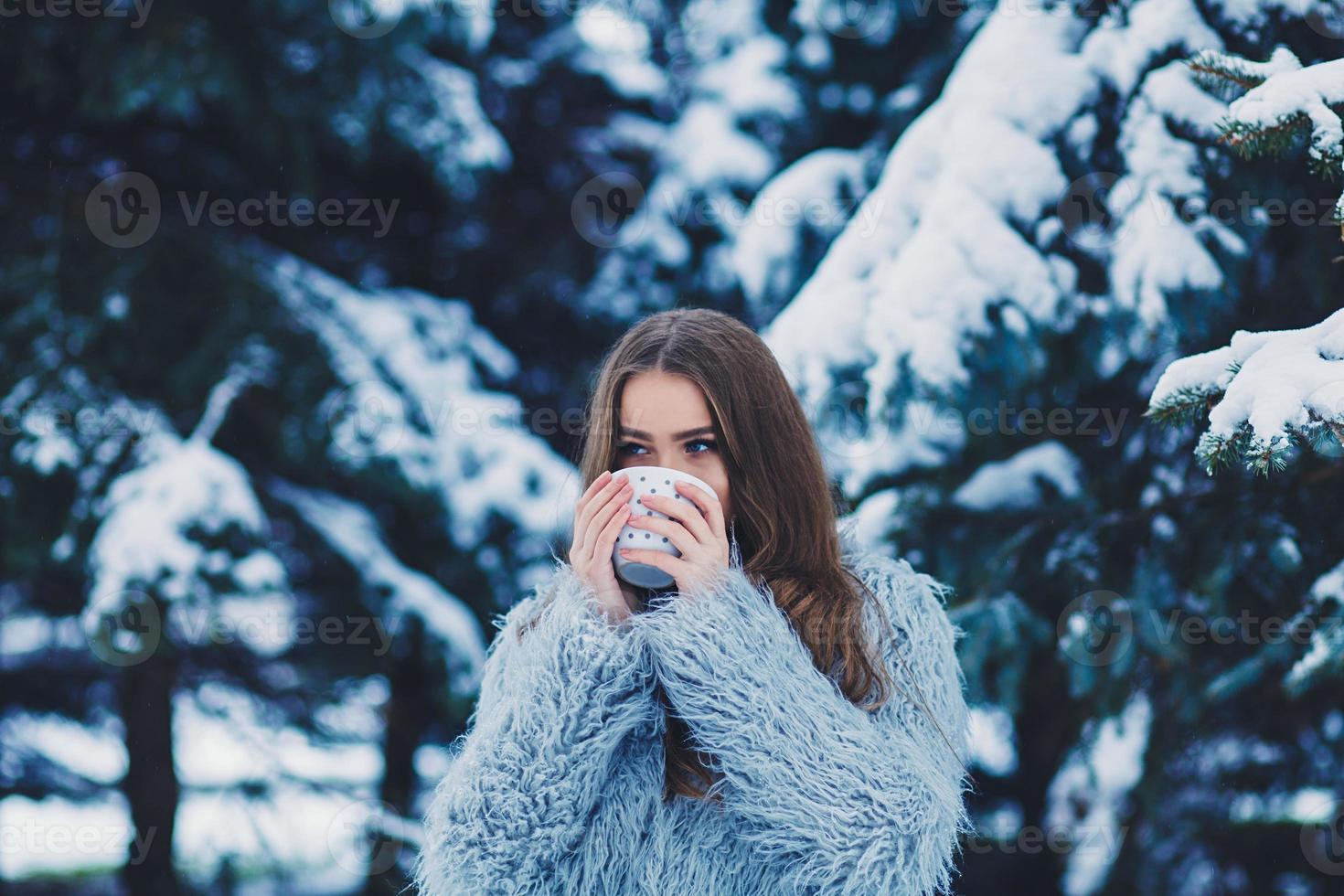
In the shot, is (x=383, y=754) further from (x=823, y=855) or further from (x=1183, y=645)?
(x=823, y=855)

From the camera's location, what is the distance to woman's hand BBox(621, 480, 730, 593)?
5.28 ft

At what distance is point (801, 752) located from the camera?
153cm

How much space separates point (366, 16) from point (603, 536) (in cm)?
310

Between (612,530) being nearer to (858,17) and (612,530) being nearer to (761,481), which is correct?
(761,481)

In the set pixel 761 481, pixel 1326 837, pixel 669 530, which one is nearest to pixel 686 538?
pixel 669 530

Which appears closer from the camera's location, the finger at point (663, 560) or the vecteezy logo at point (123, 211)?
the finger at point (663, 560)

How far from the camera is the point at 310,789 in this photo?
14.2ft

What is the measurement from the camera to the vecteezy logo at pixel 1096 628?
279 centimetres
